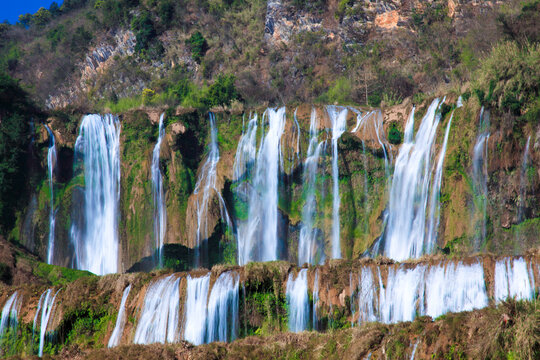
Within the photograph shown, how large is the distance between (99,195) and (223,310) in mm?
19765

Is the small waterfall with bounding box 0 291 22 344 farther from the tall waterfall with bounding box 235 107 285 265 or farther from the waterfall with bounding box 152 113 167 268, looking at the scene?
the tall waterfall with bounding box 235 107 285 265

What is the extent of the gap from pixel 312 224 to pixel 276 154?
4.66 m

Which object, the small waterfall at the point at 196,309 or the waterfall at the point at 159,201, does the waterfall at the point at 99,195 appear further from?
the small waterfall at the point at 196,309

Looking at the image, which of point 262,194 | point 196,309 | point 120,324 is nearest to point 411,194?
point 262,194

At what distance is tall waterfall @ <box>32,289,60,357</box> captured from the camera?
1087 inches

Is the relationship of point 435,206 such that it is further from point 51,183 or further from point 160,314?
point 51,183

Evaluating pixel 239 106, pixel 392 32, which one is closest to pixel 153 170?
pixel 239 106

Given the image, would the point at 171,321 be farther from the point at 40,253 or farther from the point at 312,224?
the point at 40,253

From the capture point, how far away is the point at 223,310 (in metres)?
25.7

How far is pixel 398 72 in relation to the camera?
53.8 meters

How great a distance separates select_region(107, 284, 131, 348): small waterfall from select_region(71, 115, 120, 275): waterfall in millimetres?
14353

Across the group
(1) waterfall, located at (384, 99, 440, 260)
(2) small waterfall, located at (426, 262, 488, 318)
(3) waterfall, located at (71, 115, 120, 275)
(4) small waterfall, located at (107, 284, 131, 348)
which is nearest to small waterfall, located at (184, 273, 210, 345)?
(4) small waterfall, located at (107, 284, 131, 348)

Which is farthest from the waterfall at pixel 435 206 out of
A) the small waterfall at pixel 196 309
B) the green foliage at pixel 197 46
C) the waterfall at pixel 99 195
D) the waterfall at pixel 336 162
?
the green foliage at pixel 197 46

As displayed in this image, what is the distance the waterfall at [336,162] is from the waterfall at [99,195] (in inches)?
504
